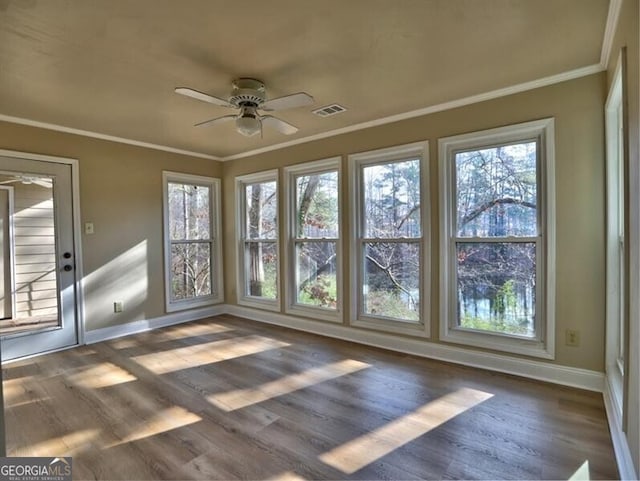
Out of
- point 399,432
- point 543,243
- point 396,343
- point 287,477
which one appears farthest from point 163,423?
point 543,243

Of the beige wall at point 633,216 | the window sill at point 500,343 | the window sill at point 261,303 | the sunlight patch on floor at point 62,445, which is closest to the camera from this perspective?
the beige wall at point 633,216

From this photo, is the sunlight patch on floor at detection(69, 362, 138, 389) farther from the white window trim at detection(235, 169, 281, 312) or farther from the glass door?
the white window trim at detection(235, 169, 281, 312)

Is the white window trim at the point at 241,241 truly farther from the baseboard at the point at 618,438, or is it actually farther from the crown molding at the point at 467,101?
the baseboard at the point at 618,438

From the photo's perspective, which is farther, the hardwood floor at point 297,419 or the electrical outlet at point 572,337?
the electrical outlet at point 572,337

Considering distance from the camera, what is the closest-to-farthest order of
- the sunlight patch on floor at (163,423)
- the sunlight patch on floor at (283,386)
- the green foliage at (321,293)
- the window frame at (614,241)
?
the sunlight patch on floor at (163,423) < the window frame at (614,241) < the sunlight patch on floor at (283,386) < the green foliage at (321,293)

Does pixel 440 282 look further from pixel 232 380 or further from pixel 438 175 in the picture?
pixel 232 380

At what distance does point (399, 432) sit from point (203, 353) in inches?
88.2

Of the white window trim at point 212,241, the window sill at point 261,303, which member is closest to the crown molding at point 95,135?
the white window trim at point 212,241

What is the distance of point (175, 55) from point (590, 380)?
3.81 m

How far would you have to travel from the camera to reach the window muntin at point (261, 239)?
16.2 ft

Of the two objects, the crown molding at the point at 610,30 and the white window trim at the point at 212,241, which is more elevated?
the crown molding at the point at 610,30

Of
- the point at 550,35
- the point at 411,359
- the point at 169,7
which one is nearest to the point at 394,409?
the point at 411,359

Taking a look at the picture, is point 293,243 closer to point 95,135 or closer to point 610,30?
point 95,135

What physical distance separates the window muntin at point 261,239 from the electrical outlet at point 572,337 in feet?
10.8
